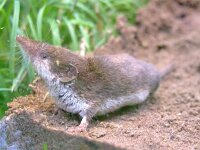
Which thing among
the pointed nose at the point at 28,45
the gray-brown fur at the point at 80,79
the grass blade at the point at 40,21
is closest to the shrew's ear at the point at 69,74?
the gray-brown fur at the point at 80,79

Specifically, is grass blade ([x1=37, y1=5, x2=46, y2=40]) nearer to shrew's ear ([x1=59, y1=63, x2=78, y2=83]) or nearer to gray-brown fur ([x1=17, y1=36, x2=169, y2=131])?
gray-brown fur ([x1=17, y1=36, x2=169, y2=131])

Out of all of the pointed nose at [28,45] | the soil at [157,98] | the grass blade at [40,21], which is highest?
the pointed nose at [28,45]

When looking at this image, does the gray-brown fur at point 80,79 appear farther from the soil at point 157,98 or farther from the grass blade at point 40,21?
the grass blade at point 40,21

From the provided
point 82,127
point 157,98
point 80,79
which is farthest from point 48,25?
point 82,127

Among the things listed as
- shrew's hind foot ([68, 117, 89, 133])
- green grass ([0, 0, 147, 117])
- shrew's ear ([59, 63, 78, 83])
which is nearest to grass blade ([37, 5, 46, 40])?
green grass ([0, 0, 147, 117])

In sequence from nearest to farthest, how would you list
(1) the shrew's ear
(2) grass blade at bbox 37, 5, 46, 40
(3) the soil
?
1. (3) the soil
2. (1) the shrew's ear
3. (2) grass blade at bbox 37, 5, 46, 40

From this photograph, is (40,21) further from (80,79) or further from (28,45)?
(80,79)
